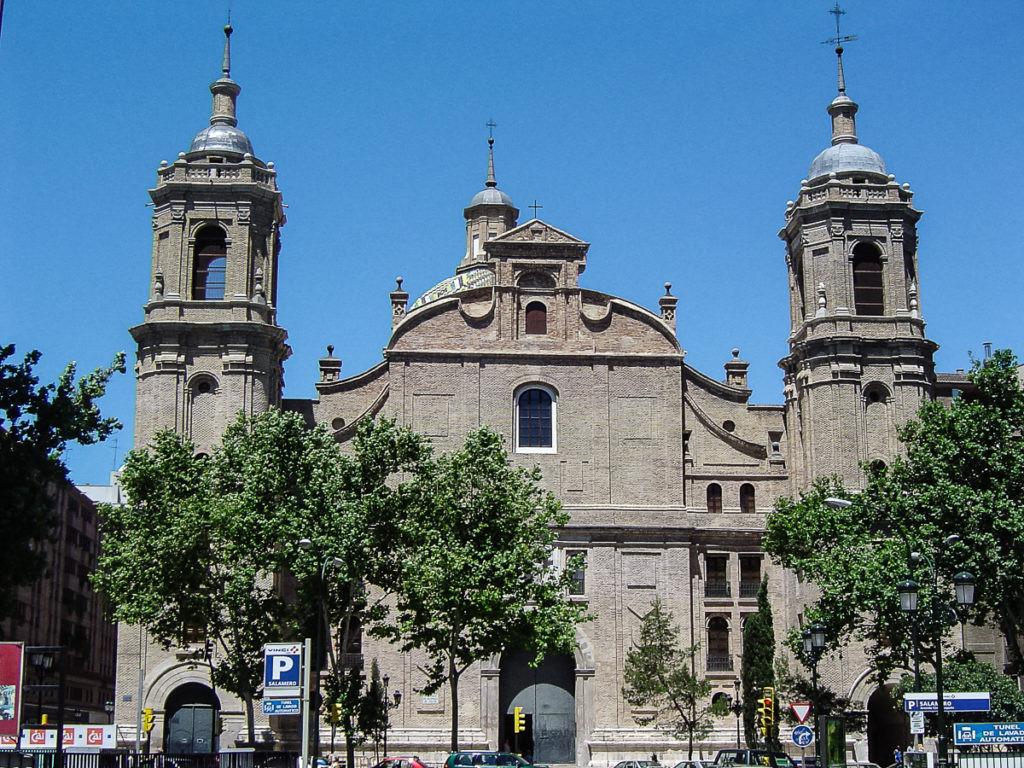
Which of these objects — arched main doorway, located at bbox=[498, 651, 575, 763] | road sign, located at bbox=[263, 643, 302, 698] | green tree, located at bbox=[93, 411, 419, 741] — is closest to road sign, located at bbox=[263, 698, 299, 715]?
road sign, located at bbox=[263, 643, 302, 698]

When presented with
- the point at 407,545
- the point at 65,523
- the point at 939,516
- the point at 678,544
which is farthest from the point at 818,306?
the point at 65,523

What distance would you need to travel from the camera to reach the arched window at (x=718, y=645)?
60.5 meters

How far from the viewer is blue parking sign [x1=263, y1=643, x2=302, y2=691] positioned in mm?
32438

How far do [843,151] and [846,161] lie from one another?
67cm

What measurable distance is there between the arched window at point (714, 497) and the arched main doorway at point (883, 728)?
9999mm

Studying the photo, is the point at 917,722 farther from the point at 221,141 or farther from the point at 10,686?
the point at 221,141

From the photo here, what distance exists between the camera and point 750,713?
187ft

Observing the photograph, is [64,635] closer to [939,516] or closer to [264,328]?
[264,328]

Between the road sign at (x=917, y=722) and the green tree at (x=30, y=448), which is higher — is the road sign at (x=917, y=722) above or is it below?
below

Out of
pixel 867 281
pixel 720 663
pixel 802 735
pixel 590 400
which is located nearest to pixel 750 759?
pixel 802 735

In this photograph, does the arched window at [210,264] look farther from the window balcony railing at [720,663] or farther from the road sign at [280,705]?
the road sign at [280,705]

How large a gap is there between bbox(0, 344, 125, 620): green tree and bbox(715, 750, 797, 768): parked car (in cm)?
2328

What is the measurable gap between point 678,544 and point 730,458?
15.5ft

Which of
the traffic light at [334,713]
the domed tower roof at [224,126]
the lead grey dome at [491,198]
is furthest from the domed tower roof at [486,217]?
the traffic light at [334,713]
